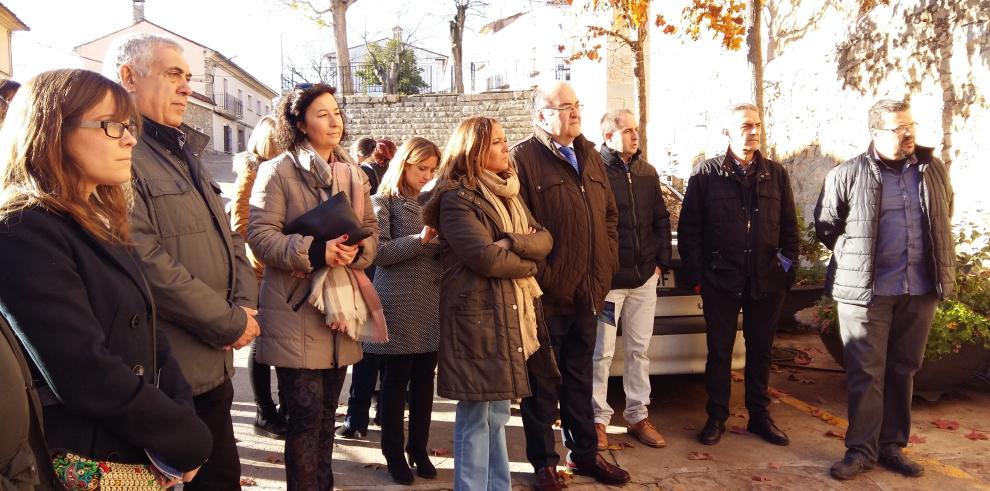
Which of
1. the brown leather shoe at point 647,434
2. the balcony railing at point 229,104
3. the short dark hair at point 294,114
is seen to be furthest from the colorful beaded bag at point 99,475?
the balcony railing at point 229,104

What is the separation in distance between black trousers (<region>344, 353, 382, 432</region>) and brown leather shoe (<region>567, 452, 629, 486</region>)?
4.55 feet

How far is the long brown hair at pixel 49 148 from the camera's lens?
6.16 feet

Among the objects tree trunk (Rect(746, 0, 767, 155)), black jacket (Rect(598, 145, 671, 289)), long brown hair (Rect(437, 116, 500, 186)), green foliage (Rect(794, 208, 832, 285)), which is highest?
tree trunk (Rect(746, 0, 767, 155))

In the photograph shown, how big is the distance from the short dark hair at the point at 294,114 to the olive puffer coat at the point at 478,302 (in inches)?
27.1

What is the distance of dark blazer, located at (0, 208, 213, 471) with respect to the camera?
1764 millimetres

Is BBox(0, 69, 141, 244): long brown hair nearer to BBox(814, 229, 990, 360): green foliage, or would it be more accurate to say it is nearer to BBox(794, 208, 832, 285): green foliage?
BBox(814, 229, 990, 360): green foliage

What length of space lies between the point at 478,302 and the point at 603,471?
4.44 ft

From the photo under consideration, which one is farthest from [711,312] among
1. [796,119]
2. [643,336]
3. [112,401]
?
[796,119]

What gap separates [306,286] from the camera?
337 cm

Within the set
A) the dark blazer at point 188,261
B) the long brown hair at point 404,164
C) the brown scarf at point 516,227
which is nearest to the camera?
the dark blazer at point 188,261

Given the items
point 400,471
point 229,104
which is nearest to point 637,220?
point 400,471

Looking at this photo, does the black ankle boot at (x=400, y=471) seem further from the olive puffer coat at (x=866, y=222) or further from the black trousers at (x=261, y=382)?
the olive puffer coat at (x=866, y=222)

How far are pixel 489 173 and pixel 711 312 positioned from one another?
6.68ft

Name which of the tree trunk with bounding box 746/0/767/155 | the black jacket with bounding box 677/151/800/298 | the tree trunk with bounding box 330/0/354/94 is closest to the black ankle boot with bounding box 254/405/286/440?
the black jacket with bounding box 677/151/800/298
